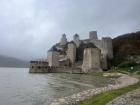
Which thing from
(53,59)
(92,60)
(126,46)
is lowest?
(92,60)

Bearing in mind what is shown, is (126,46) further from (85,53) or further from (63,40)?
(63,40)

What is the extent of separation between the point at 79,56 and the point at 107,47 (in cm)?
2091

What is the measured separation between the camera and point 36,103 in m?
25.2

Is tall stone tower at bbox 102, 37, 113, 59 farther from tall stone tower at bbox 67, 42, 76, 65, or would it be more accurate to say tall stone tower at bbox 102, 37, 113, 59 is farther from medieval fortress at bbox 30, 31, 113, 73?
tall stone tower at bbox 67, 42, 76, 65

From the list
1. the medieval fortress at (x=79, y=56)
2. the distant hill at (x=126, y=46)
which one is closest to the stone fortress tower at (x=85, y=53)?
the medieval fortress at (x=79, y=56)

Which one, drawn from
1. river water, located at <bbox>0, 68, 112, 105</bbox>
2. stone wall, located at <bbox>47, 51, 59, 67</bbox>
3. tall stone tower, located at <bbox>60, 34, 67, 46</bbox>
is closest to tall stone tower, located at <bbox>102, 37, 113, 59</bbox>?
stone wall, located at <bbox>47, 51, 59, 67</bbox>

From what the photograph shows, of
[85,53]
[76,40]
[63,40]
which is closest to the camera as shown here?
[85,53]

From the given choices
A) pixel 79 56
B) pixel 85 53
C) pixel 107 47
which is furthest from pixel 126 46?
pixel 79 56

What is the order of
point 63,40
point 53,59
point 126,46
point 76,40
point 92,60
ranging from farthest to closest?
point 63,40 → point 76,40 → point 53,59 → point 126,46 → point 92,60

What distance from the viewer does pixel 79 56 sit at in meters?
128

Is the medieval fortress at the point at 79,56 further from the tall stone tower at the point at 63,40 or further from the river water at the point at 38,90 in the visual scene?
the river water at the point at 38,90

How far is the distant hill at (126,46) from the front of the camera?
11171 cm

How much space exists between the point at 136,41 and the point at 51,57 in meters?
42.2

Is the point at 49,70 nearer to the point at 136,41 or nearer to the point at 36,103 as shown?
the point at 136,41
